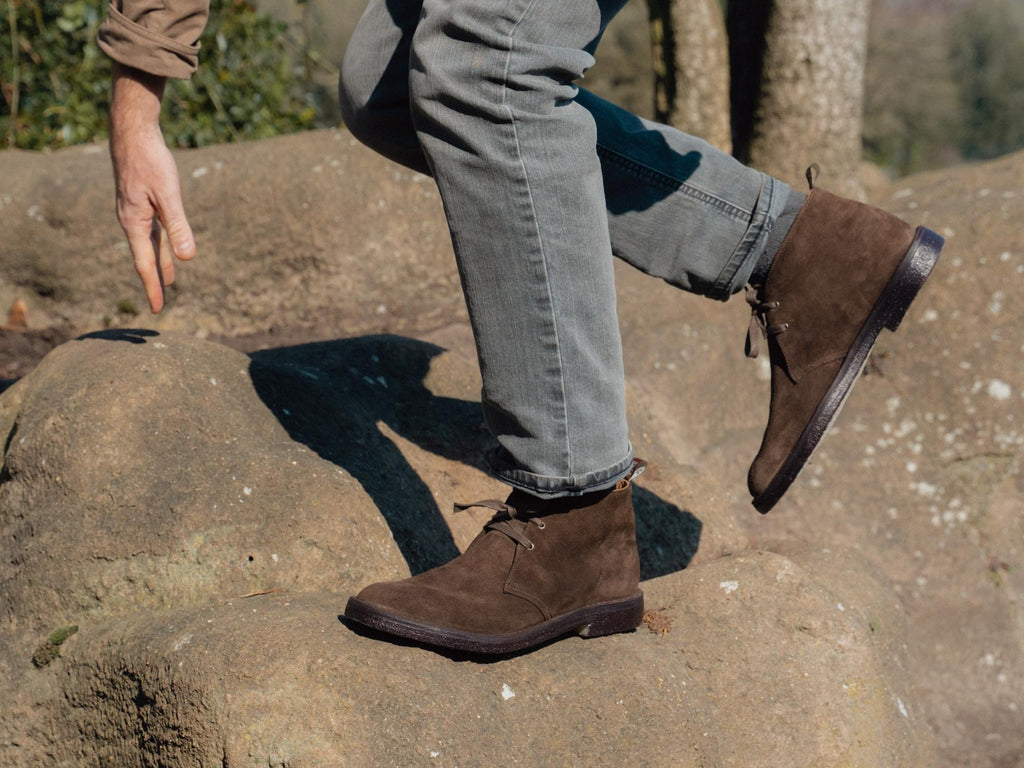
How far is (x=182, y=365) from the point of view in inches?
80.4

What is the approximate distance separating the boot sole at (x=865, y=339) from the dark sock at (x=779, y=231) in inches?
8.0

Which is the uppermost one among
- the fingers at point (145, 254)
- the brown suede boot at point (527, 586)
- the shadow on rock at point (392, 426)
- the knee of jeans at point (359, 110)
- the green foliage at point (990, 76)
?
the knee of jeans at point (359, 110)

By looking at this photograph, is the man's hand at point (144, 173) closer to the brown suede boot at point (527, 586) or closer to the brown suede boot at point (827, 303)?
the brown suede boot at point (527, 586)

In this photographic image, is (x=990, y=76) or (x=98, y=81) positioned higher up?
(x=98, y=81)

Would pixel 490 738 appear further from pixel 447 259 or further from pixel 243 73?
pixel 243 73

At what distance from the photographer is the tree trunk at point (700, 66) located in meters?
3.78

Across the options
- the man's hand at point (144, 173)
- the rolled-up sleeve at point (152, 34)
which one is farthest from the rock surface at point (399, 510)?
the rolled-up sleeve at point (152, 34)

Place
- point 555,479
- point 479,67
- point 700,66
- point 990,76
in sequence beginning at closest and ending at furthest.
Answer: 1. point 479,67
2. point 555,479
3. point 700,66
4. point 990,76

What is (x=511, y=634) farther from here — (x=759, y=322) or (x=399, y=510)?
(x=759, y=322)

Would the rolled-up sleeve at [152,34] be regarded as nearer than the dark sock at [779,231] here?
Yes

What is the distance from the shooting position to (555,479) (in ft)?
4.94

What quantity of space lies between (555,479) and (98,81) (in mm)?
3430

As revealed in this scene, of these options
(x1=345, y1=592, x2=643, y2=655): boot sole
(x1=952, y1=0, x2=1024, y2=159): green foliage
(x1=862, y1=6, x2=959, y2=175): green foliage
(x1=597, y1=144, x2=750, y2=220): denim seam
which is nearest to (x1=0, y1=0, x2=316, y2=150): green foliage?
(x1=597, y1=144, x2=750, y2=220): denim seam

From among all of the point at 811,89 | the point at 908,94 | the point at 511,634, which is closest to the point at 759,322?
the point at 511,634
